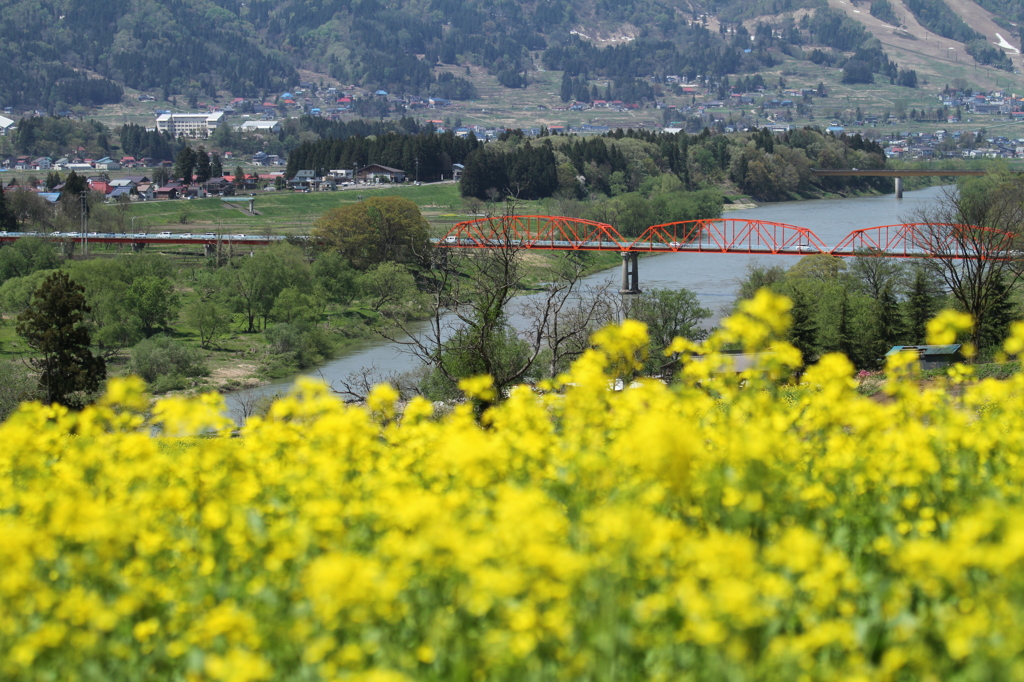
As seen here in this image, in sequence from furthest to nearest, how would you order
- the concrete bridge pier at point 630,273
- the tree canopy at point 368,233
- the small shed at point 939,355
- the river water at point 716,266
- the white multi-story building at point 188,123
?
the white multi-story building at point 188,123
the tree canopy at point 368,233
the concrete bridge pier at point 630,273
the river water at point 716,266
the small shed at point 939,355

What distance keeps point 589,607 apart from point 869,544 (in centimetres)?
176

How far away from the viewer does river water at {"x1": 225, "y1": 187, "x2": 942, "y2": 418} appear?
35219mm

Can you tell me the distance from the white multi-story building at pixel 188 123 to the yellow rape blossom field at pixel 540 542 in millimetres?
180093

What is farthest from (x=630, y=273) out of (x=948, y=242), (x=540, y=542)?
(x=540, y=542)

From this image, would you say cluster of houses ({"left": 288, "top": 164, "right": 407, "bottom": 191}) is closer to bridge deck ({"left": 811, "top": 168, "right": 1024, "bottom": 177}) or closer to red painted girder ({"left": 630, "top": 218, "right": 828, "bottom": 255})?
red painted girder ({"left": 630, "top": 218, "right": 828, "bottom": 255})

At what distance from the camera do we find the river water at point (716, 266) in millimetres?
35219

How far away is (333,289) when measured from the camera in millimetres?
45812

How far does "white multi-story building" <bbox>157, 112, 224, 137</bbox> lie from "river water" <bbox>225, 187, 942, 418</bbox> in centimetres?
12101

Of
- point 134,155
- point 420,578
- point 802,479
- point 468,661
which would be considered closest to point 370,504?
point 420,578

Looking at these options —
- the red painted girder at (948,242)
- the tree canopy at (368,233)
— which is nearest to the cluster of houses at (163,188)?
the tree canopy at (368,233)

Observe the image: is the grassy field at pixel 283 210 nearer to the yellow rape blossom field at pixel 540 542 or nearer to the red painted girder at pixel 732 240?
the red painted girder at pixel 732 240

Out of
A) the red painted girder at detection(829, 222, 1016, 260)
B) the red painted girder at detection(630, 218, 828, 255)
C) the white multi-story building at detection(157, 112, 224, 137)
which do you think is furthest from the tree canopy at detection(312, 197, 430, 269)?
the white multi-story building at detection(157, 112, 224, 137)

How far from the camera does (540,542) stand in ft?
12.4

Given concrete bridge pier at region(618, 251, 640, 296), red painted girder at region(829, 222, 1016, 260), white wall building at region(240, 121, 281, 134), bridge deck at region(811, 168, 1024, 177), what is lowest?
concrete bridge pier at region(618, 251, 640, 296)
